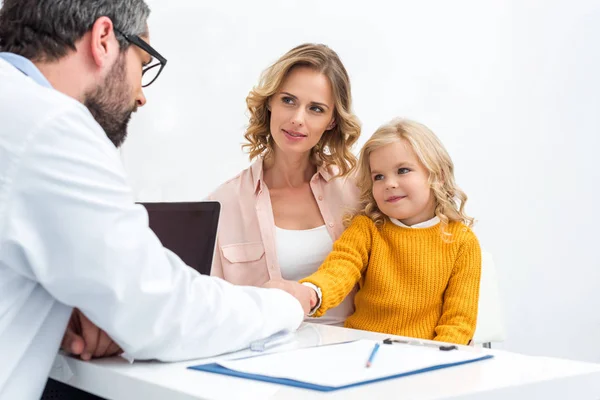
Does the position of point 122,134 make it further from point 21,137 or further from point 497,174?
point 497,174

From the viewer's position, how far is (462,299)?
2.27 metres

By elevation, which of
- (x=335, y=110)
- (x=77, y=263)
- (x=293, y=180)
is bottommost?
(x=293, y=180)

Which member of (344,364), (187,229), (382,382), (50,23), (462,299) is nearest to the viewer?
(382,382)

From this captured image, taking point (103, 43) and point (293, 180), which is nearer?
point (103, 43)

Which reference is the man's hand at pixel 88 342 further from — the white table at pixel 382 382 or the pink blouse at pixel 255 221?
the pink blouse at pixel 255 221

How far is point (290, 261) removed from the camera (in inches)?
98.3

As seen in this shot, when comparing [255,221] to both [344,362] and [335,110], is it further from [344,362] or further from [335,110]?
[344,362]

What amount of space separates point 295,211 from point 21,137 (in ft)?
5.22

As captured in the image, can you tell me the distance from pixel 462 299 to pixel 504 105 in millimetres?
2305

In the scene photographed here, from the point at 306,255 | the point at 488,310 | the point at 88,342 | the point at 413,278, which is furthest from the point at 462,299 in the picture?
the point at 88,342

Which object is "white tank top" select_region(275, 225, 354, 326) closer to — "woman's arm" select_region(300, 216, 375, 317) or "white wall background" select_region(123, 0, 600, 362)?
"woman's arm" select_region(300, 216, 375, 317)

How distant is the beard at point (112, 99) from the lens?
1500 millimetres

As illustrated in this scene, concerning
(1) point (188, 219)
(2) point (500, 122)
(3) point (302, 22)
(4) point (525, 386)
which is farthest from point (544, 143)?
(4) point (525, 386)

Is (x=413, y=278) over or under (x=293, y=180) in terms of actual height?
under
